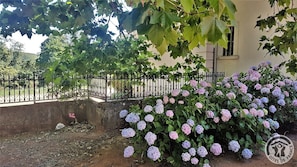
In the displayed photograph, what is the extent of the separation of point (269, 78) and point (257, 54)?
6.80 feet

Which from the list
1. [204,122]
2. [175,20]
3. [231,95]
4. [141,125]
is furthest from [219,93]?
[175,20]

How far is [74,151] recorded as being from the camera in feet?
13.0

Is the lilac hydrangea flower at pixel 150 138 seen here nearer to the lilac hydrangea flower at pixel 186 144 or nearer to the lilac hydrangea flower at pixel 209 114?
the lilac hydrangea flower at pixel 186 144

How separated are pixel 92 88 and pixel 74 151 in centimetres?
200

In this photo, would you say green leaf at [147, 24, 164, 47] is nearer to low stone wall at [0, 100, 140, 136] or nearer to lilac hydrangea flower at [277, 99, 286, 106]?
lilac hydrangea flower at [277, 99, 286, 106]

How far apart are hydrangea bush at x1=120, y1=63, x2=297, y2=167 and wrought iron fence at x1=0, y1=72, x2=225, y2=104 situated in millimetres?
2025

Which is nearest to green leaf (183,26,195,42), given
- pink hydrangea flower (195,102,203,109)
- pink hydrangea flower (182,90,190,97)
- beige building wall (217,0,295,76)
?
pink hydrangea flower (195,102,203,109)

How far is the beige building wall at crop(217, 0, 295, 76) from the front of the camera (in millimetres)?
5875

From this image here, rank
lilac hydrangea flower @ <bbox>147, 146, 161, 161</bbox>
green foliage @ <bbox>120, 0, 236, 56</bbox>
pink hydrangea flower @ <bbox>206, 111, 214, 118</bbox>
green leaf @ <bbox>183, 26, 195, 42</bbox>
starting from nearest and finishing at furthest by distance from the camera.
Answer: green foliage @ <bbox>120, 0, 236, 56</bbox>, green leaf @ <bbox>183, 26, 195, 42</bbox>, lilac hydrangea flower @ <bbox>147, 146, 161, 161</bbox>, pink hydrangea flower @ <bbox>206, 111, 214, 118</bbox>

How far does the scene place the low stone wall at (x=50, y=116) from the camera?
5016mm

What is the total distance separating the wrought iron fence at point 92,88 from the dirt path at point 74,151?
0.81 metres

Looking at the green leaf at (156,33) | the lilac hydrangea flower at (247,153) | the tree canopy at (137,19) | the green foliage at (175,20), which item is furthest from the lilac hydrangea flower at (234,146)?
the green leaf at (156,33)

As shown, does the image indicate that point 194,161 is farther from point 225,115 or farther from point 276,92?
point 276,92

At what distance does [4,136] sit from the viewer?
4.94 metres
